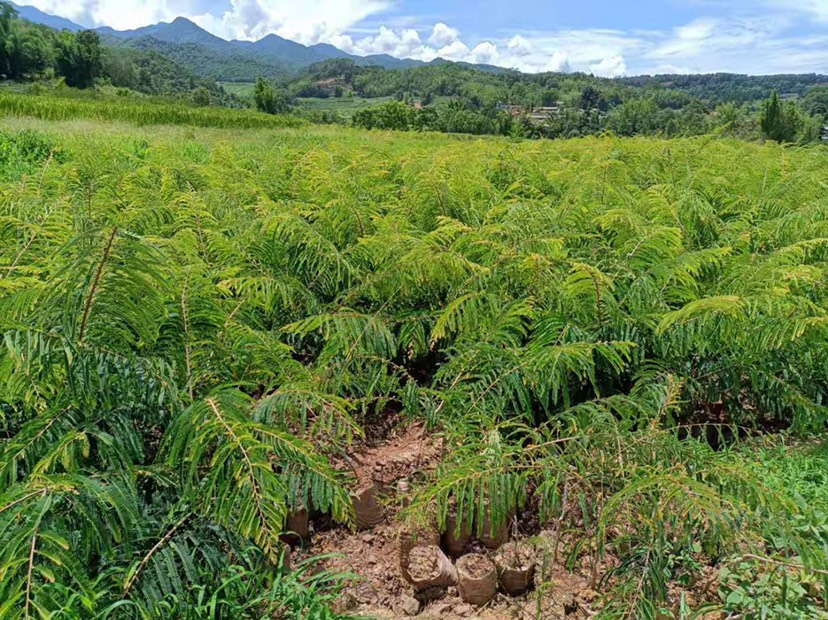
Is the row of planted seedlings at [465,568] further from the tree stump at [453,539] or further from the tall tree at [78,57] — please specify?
the tall tree at [78,57]

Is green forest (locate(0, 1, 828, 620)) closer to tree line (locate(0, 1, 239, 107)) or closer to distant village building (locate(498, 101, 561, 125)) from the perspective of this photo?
tree line (locate(0, 1, 239, 107))

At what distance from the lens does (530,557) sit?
158 centimetres

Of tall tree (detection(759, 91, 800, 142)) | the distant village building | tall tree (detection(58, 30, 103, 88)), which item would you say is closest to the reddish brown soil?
tall tree (detection(759, 91, 800, 142))

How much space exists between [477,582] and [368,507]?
16.3 inches

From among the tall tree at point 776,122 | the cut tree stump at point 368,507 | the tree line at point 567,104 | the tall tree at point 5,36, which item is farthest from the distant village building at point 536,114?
the cut tree stump at point 368,507

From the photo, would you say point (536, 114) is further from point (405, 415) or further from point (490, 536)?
point (490, 536)

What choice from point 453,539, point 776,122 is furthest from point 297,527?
point 776,122

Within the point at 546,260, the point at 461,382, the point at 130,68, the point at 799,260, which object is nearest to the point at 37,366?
the point at 461,382

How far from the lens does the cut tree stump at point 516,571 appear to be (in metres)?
1.53

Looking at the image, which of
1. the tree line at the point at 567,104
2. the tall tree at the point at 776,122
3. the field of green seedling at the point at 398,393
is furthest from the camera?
the tree line at the point at 567,104

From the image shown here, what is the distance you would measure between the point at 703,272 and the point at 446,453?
1724 mm

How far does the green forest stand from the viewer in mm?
1284

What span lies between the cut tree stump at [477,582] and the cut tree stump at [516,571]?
0.10 ft

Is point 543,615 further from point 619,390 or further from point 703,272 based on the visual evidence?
point 703,272
